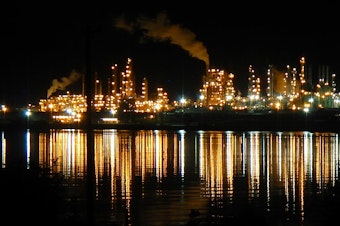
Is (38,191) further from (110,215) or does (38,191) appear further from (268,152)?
(268,152)

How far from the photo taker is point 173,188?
16.7m

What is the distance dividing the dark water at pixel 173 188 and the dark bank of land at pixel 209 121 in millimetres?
31048

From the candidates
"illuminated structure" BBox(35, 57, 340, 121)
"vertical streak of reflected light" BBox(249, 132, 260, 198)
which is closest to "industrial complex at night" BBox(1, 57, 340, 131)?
"illuminated structure" BBox(35, 57, 340, 121)

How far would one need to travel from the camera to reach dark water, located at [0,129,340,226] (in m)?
9.20

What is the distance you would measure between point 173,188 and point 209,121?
4992cm

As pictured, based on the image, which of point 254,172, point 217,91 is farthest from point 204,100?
point 254,172

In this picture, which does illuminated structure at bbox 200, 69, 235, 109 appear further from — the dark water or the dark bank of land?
the dark water

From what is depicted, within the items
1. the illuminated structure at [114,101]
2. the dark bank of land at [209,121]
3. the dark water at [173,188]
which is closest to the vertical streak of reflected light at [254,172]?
the dark water at [173,188]

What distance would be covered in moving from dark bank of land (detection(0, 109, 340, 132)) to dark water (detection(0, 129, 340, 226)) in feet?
102

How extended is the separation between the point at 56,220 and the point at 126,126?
54.5 m

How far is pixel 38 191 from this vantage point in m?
9.44

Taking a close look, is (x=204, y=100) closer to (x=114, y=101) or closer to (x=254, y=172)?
(x=114, y=101)

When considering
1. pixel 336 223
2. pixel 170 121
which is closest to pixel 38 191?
pixel 336 223

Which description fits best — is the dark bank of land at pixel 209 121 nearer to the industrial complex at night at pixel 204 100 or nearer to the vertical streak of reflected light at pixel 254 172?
the industrial complex at night at pixel 204 100
